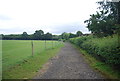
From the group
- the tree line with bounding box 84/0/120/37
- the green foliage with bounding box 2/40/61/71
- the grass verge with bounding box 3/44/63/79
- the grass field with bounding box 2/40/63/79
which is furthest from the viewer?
the tree line with bounding box 84/0/120/37

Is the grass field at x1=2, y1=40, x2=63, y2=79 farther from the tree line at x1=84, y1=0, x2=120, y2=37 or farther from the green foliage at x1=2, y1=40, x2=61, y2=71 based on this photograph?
the tree line at x1=84, y1=0, x2=120, y2=37

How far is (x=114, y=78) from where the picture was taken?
259 inches

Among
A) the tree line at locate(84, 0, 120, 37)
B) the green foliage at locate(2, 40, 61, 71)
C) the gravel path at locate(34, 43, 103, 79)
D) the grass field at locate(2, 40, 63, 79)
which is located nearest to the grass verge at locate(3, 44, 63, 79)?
the grass field at locate(2, 40, 63, 79)

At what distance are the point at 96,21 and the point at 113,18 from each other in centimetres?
273

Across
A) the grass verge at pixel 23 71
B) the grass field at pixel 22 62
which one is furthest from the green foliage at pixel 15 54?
the grass verge at pixel 23 71

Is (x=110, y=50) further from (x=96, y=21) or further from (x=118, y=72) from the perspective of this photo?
(x=96, y=21)

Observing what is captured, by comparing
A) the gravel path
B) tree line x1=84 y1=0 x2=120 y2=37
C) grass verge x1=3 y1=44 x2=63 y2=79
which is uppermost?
tree line x1=84 y1=0 x2=120 y2=37

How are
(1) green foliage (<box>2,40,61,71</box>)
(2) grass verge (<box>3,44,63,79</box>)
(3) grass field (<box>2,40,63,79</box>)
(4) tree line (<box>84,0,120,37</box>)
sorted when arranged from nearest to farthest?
1. (2) grass verge (<box>3,44,63,79</box>)
2. (3) grass field (<box>2,40,63,79</box>)
3. (1) green foliage (<box>2,40,61,71</box>)
4. (4) tree line (<box>84,0,120,37</box>)

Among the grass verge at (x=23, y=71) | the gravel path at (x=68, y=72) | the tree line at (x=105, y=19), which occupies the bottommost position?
the gravel path at (x=68, y=72)

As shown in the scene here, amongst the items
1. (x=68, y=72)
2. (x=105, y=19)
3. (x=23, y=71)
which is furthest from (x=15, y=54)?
(x=105, y=19)

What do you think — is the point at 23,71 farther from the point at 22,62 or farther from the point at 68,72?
the point at 22,62

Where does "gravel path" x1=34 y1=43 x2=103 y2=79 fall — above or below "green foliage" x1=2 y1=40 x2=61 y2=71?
below

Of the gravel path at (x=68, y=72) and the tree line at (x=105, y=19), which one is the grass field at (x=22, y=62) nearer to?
the gravel path at (x=68, y=72)

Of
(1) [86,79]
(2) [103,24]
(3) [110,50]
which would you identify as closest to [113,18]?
(2) [103,24]
